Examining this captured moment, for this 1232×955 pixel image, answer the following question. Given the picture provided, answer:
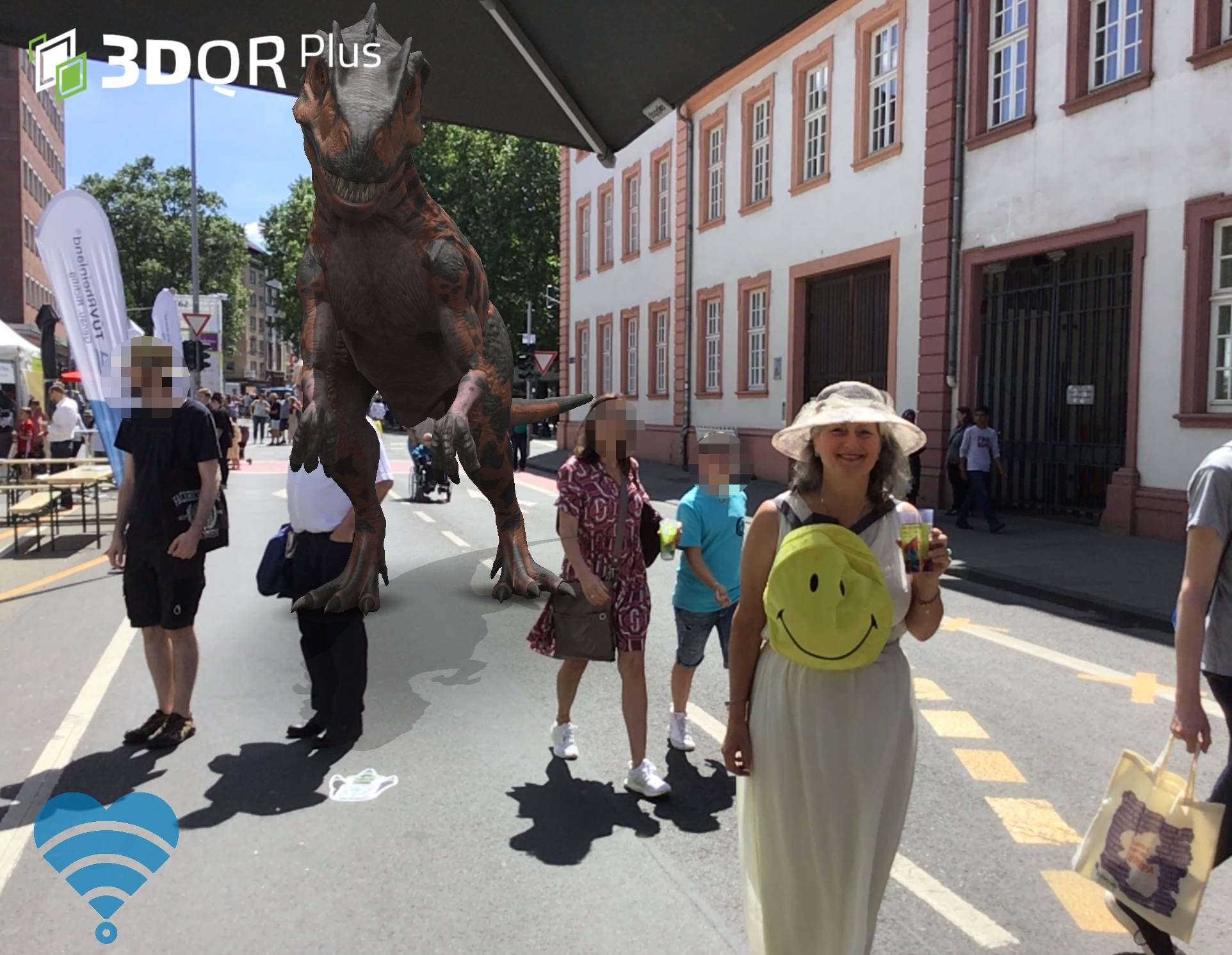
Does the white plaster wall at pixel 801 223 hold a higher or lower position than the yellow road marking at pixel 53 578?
higher

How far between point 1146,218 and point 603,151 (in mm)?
11616

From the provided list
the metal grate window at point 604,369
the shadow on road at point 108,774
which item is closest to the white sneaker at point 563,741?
the shadow on road at point 108,774

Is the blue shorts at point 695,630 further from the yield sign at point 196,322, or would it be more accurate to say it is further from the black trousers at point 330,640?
the yield sign at point 196,322

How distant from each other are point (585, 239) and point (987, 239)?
36.1 feet

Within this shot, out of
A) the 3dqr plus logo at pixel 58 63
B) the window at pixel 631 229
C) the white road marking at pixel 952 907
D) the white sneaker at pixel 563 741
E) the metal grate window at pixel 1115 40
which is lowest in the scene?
the white road marking at pixel 952 907

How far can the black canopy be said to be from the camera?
5.03 feet

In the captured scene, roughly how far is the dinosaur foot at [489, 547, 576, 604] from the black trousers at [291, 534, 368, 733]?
8.9 inches

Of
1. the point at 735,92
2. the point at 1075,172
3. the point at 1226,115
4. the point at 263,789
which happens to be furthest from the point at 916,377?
the point at 263,789

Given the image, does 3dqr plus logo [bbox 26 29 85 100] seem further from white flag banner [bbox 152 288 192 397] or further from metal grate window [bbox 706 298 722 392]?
metal grate window [bbox 706 298 722 392]

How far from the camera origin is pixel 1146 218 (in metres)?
11.6

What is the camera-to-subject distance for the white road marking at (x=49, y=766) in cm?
363

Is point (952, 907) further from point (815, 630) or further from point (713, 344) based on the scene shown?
point (713, 344)

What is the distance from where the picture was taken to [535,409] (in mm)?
1550

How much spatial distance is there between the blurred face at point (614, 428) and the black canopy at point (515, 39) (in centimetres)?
73
